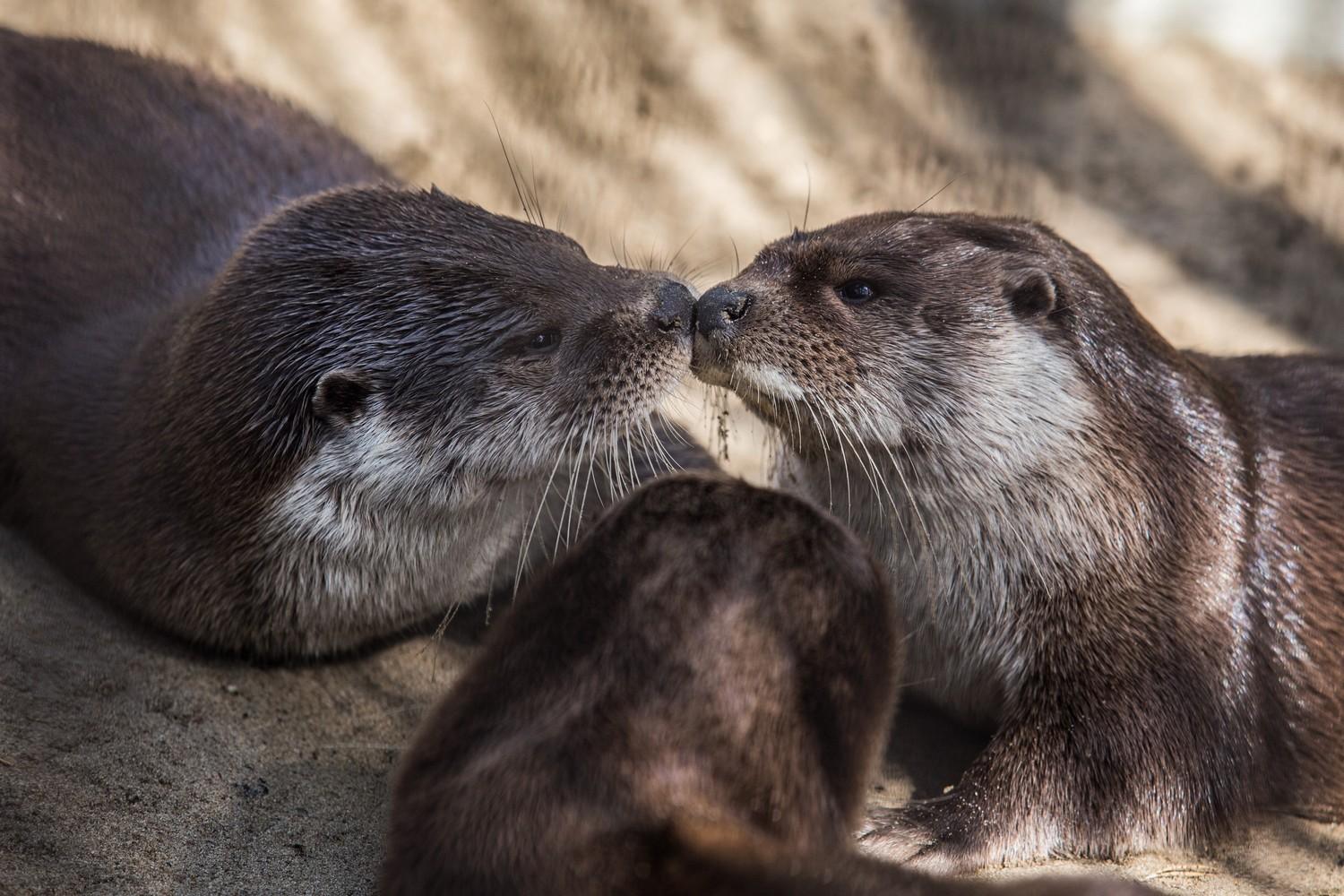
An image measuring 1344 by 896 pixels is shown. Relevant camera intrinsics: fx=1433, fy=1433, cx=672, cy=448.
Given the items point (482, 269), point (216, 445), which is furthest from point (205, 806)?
point (482, 269)

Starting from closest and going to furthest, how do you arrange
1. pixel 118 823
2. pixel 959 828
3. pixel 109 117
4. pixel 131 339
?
pixel 118 823, pixel 959 828, pixel 131 339, pixel 109 117

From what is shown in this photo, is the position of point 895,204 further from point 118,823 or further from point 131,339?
point 118,823

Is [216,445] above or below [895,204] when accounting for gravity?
below

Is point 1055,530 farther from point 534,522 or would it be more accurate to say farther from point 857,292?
point 534,522

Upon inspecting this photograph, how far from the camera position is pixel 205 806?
2691mm

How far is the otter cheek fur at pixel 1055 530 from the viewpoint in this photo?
2.85m

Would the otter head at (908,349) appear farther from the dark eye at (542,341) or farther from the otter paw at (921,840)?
the otter paw at (921,840)

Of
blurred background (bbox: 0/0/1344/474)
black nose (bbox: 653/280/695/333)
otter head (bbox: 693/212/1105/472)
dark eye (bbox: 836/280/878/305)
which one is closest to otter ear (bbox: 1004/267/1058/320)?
otter head (bbox: 693/212/1105/472)

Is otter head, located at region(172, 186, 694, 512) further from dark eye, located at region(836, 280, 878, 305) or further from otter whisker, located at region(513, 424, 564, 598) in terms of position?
dark eye, located at region(836, 280, 878, 305)

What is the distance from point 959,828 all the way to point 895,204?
105 inches

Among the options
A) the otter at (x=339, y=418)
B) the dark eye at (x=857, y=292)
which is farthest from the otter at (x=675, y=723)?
the dark eye at (x=857, y=292)

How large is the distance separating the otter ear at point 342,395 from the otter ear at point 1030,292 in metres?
1.37

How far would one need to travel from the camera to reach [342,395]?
287cm

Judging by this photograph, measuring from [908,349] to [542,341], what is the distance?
0.77 m
